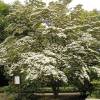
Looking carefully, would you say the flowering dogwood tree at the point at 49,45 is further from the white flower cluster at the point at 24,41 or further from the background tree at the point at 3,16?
the background tree at the point at 3,16

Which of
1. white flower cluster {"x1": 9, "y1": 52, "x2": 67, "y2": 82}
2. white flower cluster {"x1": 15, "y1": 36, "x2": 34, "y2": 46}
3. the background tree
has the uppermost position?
the background tree

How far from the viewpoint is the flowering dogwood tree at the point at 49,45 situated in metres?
13.4

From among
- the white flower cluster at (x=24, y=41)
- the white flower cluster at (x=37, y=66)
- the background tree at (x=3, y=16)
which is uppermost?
the background tree at (x=3, y=16)

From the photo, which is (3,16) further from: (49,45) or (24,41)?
(49,45)

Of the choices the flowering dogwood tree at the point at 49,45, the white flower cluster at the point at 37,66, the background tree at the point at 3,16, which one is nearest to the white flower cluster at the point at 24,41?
the flowering dogwood tree at the point at 49,45

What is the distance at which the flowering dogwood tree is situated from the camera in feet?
43.9

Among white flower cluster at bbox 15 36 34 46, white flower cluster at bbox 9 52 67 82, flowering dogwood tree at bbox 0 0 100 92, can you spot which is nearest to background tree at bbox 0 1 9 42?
flowering dogwood tree at bbox 0 0 100 92

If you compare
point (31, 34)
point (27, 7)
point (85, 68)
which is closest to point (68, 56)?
point (85, 68)

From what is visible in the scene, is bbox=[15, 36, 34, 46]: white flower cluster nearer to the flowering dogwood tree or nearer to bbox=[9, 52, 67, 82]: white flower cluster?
the flowering dogwood tree

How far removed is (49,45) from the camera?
46.8 feet

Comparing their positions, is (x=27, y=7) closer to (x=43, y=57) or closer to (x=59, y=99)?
(x=43, y=57)

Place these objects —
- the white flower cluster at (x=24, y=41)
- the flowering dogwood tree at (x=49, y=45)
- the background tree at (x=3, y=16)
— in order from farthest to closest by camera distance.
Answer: the background tree at (x=3, y=16) → the white flower cluster at (x=24, y=41) → the flowering dogwood tree at (x=49, y=45)

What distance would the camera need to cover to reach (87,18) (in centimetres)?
1550

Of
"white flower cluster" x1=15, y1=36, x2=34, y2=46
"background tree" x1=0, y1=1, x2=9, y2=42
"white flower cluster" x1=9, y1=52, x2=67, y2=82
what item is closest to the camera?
"white flower cluster" x1=9, y1=52, x2=67, y2=82
